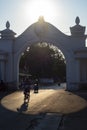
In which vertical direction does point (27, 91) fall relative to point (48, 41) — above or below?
below

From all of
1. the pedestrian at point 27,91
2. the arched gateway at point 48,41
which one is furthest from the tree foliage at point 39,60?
the pedestrian at point 27,91

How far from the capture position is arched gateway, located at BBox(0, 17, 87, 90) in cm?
3875

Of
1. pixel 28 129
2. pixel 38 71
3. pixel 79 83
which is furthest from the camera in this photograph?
pixel 38 71

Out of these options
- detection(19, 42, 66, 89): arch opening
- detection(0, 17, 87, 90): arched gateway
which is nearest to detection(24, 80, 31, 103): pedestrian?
detection(0, 17, 87, 90): arched gateway

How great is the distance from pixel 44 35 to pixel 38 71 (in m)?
48.2

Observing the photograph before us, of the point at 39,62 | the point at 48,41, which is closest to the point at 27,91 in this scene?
the point at 48,41

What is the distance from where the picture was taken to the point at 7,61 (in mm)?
41219

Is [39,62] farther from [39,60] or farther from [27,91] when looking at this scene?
[27,91]

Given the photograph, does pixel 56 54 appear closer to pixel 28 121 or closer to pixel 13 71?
pixel 13 71

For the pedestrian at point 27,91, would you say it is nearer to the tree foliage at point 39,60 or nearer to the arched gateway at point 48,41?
the arched gateway at point 48,41

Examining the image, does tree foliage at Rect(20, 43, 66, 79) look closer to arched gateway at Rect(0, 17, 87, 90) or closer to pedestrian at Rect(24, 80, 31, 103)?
arched gateway at Rect(0, 17, 87, 90)

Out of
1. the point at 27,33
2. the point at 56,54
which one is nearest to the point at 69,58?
the point at 27,33

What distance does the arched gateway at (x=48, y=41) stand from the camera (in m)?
38.8

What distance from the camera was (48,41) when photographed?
133 ft
